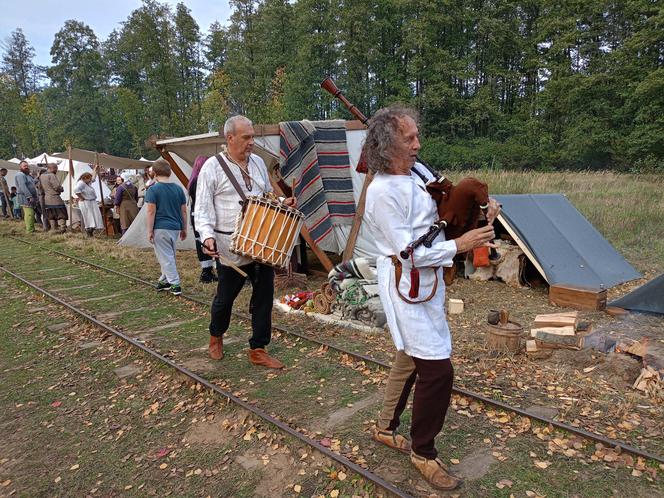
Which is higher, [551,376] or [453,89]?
[453,89]

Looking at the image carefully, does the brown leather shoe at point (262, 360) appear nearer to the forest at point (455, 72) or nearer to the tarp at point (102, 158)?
the tarp at point (102, 158)

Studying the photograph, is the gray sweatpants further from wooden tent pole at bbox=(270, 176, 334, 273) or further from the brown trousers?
the brown trousers

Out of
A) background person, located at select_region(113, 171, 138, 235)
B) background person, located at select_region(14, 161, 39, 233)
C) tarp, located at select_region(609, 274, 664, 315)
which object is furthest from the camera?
background person, located at select_region(14, 161, 39, 233)

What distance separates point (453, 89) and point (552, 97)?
25.2 feet

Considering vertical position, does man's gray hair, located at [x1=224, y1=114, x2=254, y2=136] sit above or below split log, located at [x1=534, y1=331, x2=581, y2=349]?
above

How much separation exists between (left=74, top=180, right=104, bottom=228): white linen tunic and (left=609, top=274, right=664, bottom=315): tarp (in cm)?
1396

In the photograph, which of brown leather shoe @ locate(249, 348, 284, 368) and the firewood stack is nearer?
brown leather shoe @ locate(249, 348, 284, 368)

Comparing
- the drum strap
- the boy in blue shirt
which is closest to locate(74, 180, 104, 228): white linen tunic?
the boy in blue shirt

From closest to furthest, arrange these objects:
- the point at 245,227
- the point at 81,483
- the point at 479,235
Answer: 1. the point at 479,235
2. the point at 81,483
3. the point at 245,227

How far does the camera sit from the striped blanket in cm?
769

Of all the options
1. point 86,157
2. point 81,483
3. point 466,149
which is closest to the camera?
point 81,483

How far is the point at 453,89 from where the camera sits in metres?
37.9

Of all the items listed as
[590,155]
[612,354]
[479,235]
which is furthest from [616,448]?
[590,155]

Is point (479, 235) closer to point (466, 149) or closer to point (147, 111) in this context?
point (466, 149)
